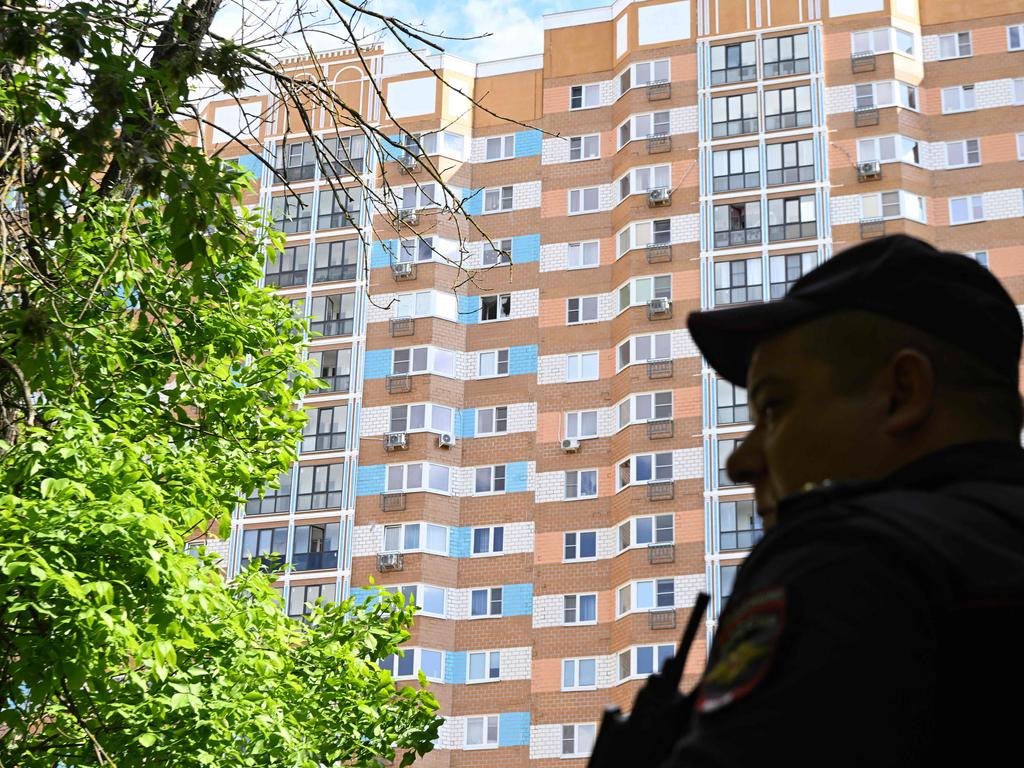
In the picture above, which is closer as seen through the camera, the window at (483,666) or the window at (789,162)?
the window at (483,666)

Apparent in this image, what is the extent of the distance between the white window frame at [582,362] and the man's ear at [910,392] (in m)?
51.7

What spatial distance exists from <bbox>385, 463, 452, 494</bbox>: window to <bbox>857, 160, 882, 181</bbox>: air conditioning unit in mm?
17553

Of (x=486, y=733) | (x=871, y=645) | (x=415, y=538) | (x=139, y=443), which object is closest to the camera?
(x=871, y=645)

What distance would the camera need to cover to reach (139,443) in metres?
14.1

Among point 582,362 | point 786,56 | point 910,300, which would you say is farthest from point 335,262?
point 910,300

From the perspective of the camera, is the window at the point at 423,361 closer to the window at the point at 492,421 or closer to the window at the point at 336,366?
the window at the point at 336,366

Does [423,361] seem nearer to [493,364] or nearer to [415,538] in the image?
[493,364]

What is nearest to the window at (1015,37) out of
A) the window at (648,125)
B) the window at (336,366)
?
the window at (648,125)

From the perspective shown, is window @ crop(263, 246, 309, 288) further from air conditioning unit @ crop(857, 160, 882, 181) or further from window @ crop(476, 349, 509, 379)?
air conditioning unit @ crop(857, 160, 882, 181)

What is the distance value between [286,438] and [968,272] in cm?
1546

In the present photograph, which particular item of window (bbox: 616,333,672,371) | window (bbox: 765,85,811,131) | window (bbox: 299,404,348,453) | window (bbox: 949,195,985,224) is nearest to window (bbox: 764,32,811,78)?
window (bbox: 765,85,811,131)

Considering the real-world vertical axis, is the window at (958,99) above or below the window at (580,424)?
above

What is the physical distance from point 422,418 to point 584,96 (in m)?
14.3

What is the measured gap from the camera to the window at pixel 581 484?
5216 centimetres
